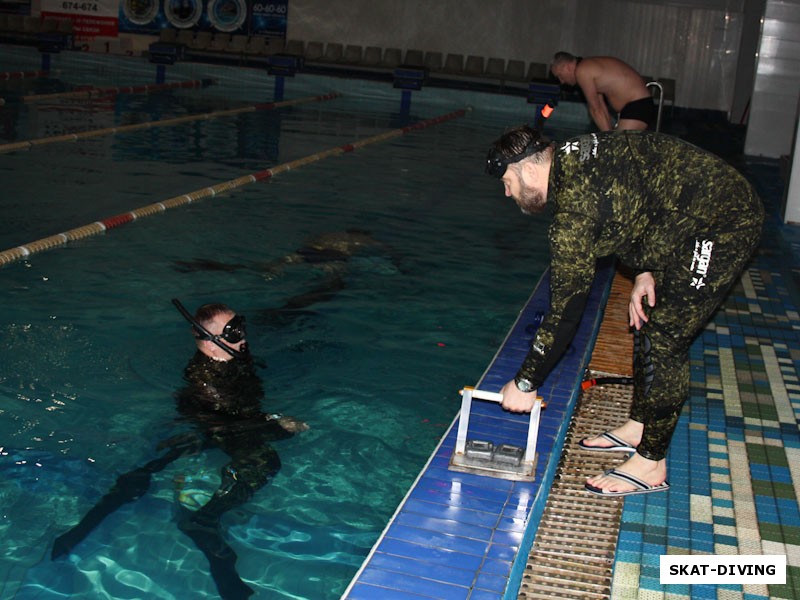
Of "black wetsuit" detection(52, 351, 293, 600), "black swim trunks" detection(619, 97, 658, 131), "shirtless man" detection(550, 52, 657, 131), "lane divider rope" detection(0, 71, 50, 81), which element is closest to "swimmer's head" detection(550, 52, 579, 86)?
"shirtless man" detection(550, 52, 657, 131)

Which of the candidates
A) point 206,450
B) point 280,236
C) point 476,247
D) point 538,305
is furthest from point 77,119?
point 206,450

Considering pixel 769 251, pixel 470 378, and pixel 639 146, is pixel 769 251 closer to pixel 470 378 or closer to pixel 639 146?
pixel 470 378

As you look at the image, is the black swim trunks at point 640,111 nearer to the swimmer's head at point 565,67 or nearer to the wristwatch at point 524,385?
the swimmer's head at point 565,67

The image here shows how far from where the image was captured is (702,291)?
109 inches

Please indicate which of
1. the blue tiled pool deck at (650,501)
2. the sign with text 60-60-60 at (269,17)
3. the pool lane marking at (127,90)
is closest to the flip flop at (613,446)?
the blue tiled pool deck at (650,501)

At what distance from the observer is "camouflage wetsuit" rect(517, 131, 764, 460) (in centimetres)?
254

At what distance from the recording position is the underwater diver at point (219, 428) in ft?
11.4

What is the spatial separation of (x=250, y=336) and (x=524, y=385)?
9.49 ft

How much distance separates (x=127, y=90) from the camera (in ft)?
55.5

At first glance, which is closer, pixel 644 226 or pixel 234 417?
pixel 644 226

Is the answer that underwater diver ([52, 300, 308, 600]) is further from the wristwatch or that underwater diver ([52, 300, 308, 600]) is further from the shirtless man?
the shirtless man

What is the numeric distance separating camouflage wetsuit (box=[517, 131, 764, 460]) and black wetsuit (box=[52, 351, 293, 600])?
1403 mm

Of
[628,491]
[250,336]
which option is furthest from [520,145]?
[250,336]

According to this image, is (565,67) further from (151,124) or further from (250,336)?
(151,124)
